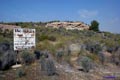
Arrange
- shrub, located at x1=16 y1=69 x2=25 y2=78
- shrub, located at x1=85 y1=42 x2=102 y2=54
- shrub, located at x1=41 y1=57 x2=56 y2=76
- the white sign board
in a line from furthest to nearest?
shrub, located at x1=85 y1=42 x2=102 y2=54
the white sign board
shrub, located at x1=41 y1=57 x2=56 y2=76
shrub, located at x1=16 y1=69 x2=25 y2=78

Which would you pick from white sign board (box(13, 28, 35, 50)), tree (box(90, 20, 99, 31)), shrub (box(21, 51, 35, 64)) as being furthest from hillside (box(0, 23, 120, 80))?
tree (box(90, 20, 99, 31))

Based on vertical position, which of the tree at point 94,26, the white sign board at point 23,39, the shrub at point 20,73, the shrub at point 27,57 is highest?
the tree at point 94,26

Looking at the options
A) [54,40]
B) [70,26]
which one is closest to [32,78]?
[54,40]

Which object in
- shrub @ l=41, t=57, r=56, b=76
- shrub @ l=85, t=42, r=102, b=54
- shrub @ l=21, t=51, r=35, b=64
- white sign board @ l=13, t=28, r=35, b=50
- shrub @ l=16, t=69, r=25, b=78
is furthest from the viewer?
shrub @ l=85, t=42, r=102, b=54

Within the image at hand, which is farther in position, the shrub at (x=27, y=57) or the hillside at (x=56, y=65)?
the shrub at (x=27, y=57)

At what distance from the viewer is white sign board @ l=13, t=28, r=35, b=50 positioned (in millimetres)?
18062

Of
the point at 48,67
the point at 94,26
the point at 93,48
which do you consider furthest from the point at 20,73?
the point at 94,26

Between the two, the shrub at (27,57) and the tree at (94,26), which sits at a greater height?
the tree at (94,26)

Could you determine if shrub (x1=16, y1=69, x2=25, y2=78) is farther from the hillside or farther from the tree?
the tree

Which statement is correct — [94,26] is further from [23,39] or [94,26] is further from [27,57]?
[27,57]

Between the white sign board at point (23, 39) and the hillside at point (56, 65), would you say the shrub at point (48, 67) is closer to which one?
the hillside at point (56, 65)

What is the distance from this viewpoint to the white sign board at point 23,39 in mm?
18062

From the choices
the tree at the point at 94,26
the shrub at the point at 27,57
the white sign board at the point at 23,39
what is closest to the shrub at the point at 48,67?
the shrub at the point at 27,57

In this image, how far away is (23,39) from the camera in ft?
60.4
